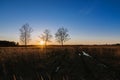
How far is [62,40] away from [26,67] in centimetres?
6418

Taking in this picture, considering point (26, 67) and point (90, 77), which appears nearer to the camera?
point (90, 77)

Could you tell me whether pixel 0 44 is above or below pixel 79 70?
above

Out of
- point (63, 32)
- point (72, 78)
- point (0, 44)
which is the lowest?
point (72, 78)

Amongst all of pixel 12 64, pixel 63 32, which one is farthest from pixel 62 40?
pixel 12 64

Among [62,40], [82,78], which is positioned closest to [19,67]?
[82,78]

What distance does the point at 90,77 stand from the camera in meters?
9.25

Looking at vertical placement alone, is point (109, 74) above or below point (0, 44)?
below

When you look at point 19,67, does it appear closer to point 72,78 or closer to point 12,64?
point 12,64

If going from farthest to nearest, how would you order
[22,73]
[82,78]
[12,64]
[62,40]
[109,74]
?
[62,40]
[12,64]
[22,73]
[109,74]
[82,78]

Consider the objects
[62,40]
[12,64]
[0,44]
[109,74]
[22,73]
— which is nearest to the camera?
[109,74]

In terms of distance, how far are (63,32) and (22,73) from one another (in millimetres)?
66697

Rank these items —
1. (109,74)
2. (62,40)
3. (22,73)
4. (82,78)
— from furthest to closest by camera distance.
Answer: (62,40), (22,73), (109,74), (82,78)

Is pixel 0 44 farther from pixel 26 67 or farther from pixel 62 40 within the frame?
pixel 26 67

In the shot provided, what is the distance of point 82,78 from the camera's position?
9.09 m
